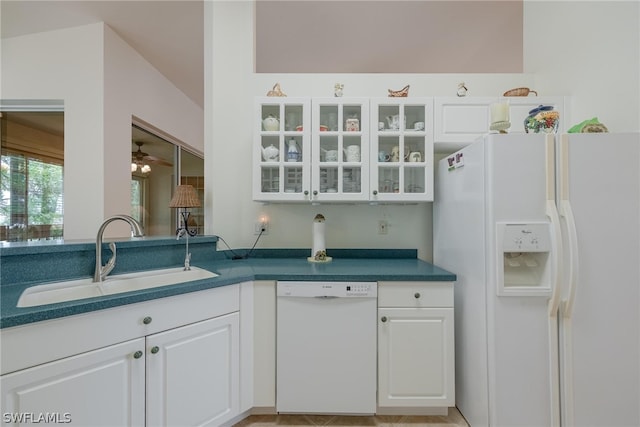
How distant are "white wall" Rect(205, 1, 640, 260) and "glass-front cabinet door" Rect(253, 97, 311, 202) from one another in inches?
12.9

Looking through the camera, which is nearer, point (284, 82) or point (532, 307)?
point (532, 307)

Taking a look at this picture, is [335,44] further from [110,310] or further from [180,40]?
[110,310]

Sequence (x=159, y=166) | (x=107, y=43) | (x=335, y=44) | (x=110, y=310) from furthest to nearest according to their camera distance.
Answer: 1. (x=159, y=166)
2. (x=335, y=44)
3. (x=107, y=43)
4. (x=110, y=310)

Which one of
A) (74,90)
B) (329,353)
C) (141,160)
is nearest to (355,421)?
(329,353)

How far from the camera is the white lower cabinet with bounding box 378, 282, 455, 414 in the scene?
5.08ft

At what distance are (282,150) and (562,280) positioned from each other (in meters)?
1.73

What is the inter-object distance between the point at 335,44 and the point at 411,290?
2.68 meters

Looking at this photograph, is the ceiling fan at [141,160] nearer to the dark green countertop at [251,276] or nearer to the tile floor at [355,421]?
the dark green countertop at [251,276]

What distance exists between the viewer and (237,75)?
219 centimetres

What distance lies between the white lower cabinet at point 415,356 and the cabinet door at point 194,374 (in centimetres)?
85

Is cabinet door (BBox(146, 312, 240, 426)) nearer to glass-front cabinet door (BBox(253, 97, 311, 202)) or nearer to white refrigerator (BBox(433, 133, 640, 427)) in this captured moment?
glass-front cabinet door (BBox(253, 97, 311, 202))

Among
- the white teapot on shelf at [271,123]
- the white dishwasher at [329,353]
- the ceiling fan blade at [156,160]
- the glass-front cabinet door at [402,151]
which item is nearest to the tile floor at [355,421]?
the white dishwasher at [329,353]

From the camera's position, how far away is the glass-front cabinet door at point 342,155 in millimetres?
1874

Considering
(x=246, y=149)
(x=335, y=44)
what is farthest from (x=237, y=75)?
(x=335, y=44)
